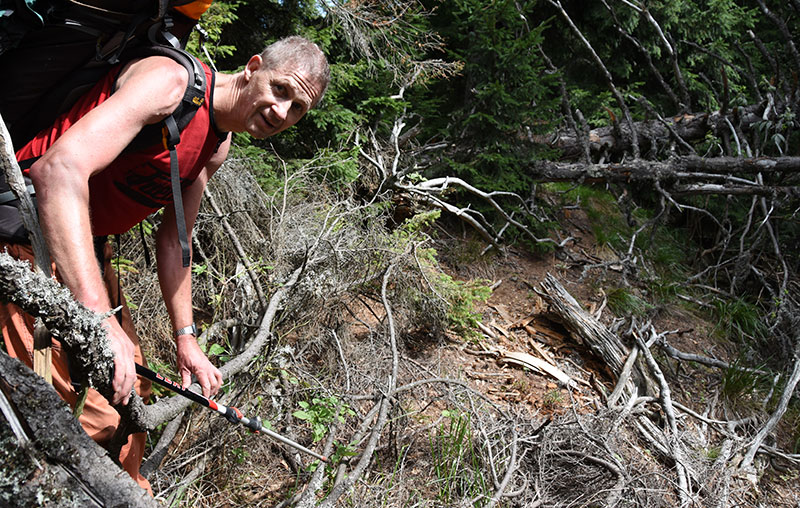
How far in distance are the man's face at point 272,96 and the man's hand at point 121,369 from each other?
0.84 meters

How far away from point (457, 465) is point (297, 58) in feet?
7.82

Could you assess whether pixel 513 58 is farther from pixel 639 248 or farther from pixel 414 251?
pixel 639 248

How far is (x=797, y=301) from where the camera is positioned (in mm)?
5312

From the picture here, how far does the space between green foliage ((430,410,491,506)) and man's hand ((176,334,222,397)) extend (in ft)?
4.93

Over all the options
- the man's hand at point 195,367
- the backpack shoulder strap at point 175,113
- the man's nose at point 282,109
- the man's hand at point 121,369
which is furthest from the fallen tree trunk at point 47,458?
the man's nose at point 282,109

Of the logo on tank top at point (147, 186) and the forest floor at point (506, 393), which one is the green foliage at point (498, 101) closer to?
the forest floor at point (506, 393)

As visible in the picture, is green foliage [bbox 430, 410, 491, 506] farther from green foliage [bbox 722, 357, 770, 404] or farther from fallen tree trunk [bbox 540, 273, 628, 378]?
green foliage [bbox 722, 357, 770, 404]

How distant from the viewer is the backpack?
4.61 feet

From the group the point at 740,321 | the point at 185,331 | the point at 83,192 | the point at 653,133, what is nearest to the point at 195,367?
the point at 185,331

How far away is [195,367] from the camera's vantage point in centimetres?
193

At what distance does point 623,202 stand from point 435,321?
387cm

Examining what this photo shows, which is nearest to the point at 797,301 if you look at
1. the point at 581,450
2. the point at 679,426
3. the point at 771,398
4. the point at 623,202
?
the point at 771,398

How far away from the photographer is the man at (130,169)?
47.8 inches

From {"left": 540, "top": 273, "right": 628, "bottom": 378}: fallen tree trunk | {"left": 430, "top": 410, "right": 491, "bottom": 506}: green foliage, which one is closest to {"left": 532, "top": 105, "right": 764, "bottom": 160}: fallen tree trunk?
{"left": 540, "top": 273, "right": 628, "bottom": 378}: fallen tree trunk
